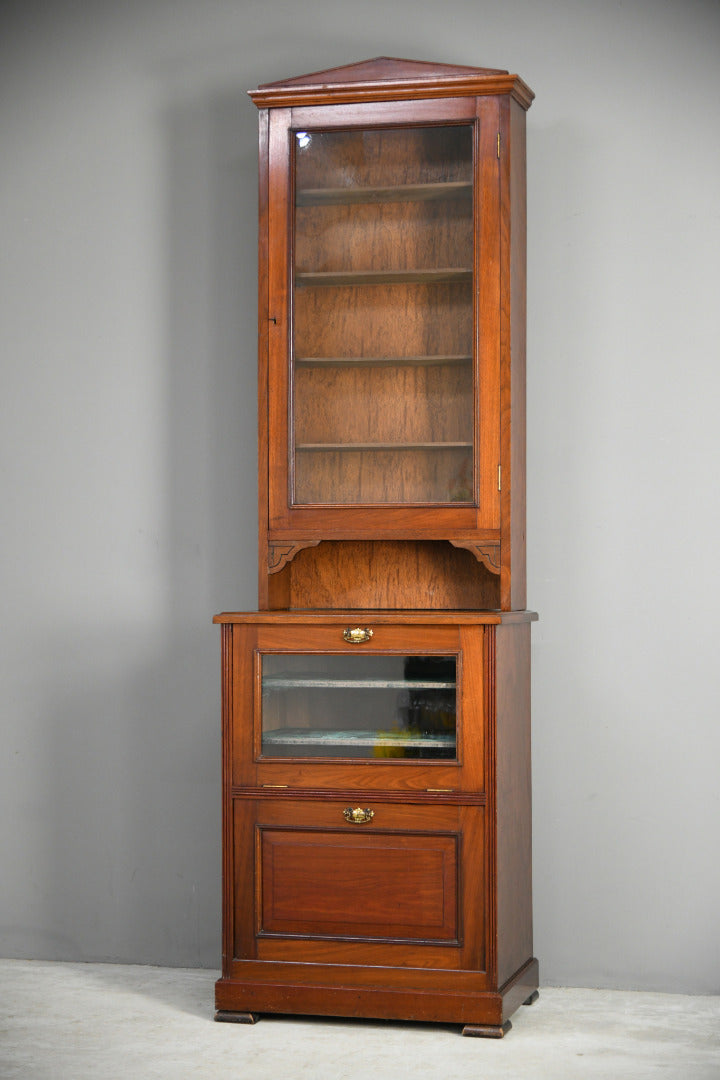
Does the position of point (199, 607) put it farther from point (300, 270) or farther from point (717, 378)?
point (717, 378)

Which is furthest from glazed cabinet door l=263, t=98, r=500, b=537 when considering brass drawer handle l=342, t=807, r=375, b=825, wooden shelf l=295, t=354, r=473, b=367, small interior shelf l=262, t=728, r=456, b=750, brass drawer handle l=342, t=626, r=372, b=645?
brass drawer handle l=342, t=807, r=375, b=825

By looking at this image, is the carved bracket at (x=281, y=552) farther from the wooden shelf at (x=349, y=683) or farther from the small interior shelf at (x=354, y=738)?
the small interior shelf at (x=354, y=738)

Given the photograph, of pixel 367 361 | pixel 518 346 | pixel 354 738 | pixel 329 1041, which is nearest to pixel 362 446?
pixel 367 361

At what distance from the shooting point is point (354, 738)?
10.3 feet

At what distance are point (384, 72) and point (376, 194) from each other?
312 millimetres

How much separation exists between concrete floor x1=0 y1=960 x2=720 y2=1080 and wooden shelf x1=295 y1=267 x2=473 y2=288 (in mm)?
1852

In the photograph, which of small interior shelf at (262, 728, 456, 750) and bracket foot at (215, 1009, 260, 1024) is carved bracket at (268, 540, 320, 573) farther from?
bracket foot at (215, 1009, 260, 1024)

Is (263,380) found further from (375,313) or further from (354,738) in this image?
(354,738)

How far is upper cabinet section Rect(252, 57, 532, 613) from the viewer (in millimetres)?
3250

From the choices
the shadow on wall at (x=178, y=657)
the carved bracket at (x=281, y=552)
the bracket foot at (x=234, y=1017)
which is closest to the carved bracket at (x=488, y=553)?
the carved bracket at (x=281, y=552)

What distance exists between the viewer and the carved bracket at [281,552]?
334 cm

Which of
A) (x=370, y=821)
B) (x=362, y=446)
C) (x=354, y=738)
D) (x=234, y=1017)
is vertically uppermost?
(x=362, y=446)

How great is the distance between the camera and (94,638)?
3.83m

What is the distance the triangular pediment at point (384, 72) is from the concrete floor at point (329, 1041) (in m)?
2.34
